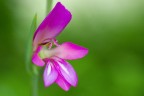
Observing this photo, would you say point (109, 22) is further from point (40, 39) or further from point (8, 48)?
point (40, 39)

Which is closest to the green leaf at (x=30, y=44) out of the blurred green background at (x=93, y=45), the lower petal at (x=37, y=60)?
the lower petal at (x=37, y=60)

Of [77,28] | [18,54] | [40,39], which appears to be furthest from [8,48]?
[40,39]

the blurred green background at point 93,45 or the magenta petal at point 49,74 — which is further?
the blurred green background at point 93,45

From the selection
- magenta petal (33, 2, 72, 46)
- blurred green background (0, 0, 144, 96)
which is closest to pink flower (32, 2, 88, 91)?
magenta petal (33, 2, 72, 46)

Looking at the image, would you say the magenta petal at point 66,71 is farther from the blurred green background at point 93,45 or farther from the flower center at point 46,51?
the blurred green background at point 93,45

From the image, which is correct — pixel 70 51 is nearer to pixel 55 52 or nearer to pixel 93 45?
pixel 55 52

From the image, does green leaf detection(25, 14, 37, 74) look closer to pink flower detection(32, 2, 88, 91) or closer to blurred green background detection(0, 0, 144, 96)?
pink flower detection(32, 2, 88, 91)

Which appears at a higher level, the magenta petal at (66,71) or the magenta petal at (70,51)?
the magenta petal at (70,51)
